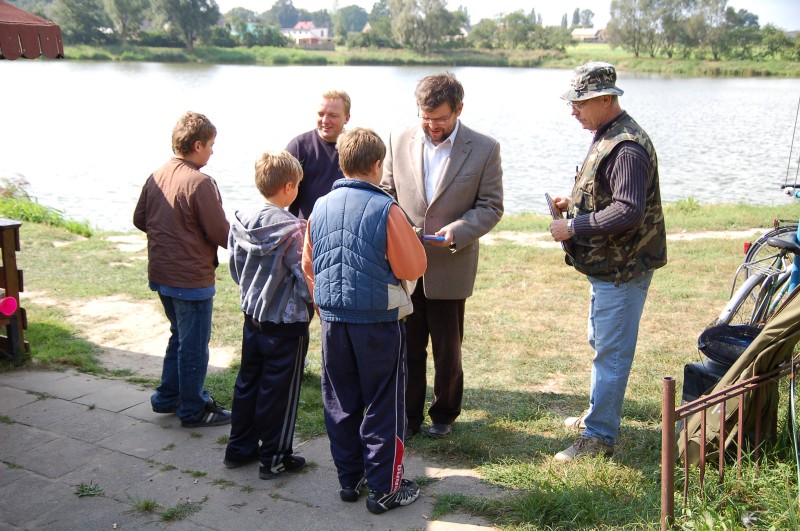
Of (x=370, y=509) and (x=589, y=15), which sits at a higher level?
(x=589, y=15)

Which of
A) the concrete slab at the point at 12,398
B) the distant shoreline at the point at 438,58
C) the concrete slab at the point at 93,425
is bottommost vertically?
the concrete slab at the point at 12,398

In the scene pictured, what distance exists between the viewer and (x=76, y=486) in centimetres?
389

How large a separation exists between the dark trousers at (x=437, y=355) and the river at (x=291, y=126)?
9.99 meters

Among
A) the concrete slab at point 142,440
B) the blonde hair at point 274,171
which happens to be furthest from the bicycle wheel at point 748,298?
the concrete slab at point 142,440

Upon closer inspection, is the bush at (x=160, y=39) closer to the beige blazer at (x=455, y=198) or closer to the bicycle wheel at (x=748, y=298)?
the bicycle wheel at (x=748, y=298)

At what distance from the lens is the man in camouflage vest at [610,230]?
3.78m

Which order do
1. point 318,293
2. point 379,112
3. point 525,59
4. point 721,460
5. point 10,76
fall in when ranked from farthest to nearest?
point 525,59 → point 10,76 → point 379,112 → point 318,293 → point 721,460

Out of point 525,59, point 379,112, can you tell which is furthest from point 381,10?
point 379,112

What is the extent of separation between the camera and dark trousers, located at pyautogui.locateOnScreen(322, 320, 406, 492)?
3.59m

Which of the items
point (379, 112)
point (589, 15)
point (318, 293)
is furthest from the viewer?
point (589, 15)

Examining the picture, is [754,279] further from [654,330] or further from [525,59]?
[525,59]

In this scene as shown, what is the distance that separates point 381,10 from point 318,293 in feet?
353

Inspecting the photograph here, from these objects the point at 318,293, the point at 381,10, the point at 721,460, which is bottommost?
the point at 721,460

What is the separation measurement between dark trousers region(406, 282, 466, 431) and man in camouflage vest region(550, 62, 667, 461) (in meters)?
0.74
